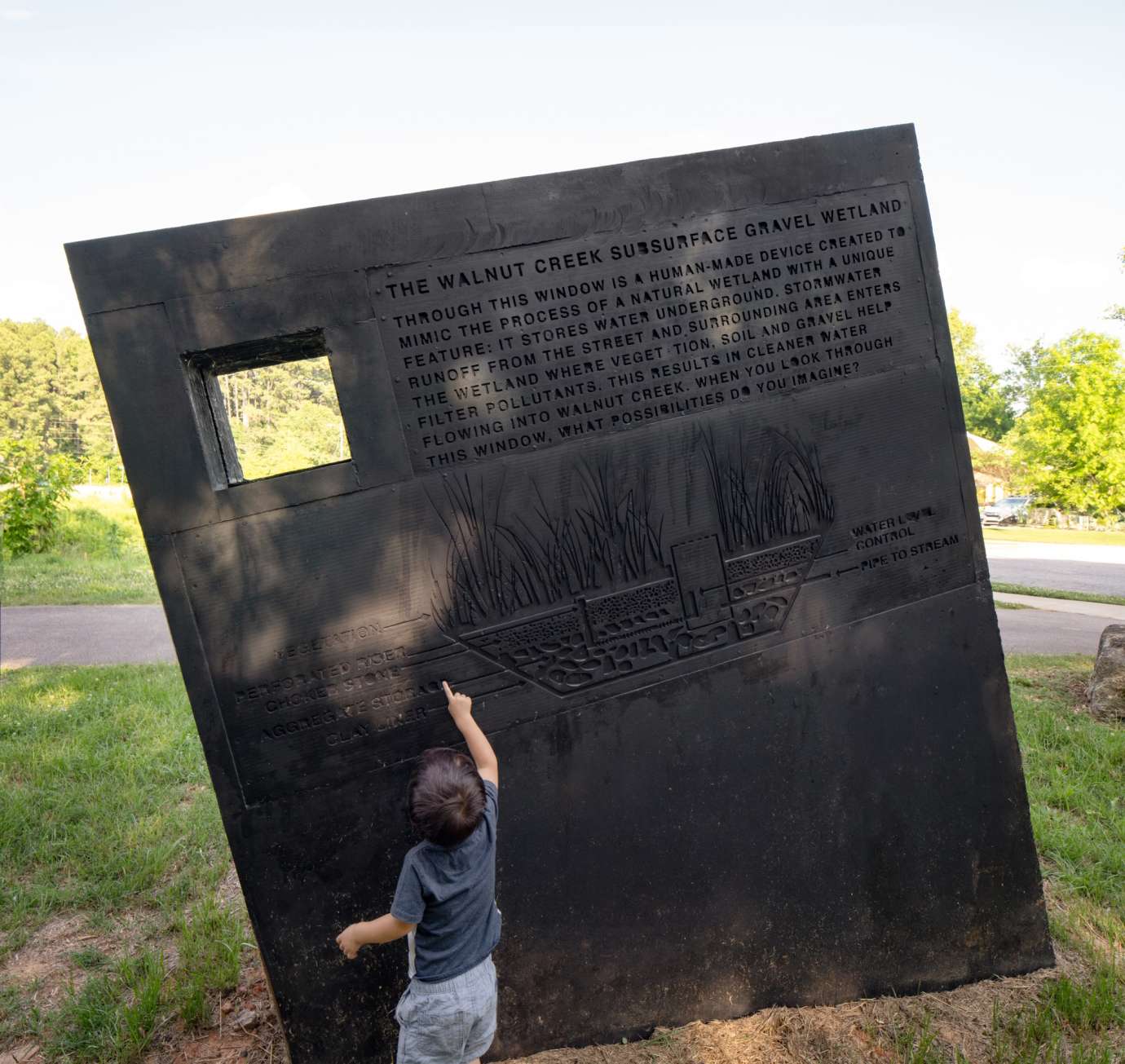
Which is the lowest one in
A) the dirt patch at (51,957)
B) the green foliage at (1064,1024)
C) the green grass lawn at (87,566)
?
the green foliage at (1064,1024)

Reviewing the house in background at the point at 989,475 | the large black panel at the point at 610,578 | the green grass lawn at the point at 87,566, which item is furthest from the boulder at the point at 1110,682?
the house in background at the point at 989,475

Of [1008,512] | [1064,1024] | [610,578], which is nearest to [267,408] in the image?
[610,578]

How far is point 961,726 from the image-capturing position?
367cm

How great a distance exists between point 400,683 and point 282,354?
1.25 meters

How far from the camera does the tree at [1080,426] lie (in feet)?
101

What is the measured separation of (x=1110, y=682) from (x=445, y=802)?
21.0ft

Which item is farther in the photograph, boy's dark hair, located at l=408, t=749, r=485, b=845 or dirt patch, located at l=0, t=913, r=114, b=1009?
dirt patch, located at l=0, t=913, r=114, b=1009

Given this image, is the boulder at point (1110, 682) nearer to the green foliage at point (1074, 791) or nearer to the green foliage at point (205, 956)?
the green foliage at point (1074, 791)

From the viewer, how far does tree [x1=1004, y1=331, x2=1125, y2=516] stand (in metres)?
30.7

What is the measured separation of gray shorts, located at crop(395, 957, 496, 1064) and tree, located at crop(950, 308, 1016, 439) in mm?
70541

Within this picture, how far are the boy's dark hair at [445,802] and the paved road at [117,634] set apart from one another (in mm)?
8703

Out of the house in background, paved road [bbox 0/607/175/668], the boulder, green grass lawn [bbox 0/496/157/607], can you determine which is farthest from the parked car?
paved road [bbox 0/607/175/668]

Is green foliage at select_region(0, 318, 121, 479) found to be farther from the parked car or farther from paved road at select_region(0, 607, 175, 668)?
the parked car

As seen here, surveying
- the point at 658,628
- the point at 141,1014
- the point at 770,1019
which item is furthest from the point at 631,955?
the point at 141,1014
